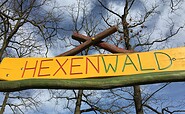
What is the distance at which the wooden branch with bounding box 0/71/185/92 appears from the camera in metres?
2.53

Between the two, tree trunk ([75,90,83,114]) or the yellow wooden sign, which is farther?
tree trunk ([75,90,83,114])

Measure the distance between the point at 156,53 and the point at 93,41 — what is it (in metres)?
0.87

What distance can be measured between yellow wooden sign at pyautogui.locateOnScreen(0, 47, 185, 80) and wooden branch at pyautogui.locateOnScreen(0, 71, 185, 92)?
6 cm

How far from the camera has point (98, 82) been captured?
2576 millimetres

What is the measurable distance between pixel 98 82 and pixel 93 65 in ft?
0.82

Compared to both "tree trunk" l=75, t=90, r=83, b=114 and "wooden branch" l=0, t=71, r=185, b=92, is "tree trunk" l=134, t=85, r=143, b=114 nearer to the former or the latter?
"tree trunk" l=75, t=90, r=83, b=114

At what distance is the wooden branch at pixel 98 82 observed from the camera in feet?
8.31

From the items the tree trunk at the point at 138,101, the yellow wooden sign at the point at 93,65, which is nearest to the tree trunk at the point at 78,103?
the tree trunk at the point at 138,101

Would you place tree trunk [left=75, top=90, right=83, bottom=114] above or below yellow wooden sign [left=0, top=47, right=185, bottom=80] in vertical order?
above

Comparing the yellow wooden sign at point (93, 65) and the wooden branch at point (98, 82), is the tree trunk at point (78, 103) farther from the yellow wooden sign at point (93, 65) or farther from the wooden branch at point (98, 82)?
the wooden branch at point (98, 82)

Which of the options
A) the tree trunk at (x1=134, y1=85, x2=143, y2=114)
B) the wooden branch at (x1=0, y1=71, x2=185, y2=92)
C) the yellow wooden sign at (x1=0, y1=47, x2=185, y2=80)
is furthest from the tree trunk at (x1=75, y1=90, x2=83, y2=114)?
the wooden branch at (x1=0, y1=71, x2=185, y2=92)

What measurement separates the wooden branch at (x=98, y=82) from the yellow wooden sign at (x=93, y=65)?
0.06m

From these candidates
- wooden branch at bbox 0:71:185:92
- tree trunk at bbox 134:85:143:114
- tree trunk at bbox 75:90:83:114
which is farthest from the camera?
tree trunk at bbox 75:90:83:114

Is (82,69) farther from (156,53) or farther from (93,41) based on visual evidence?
(156,53)
